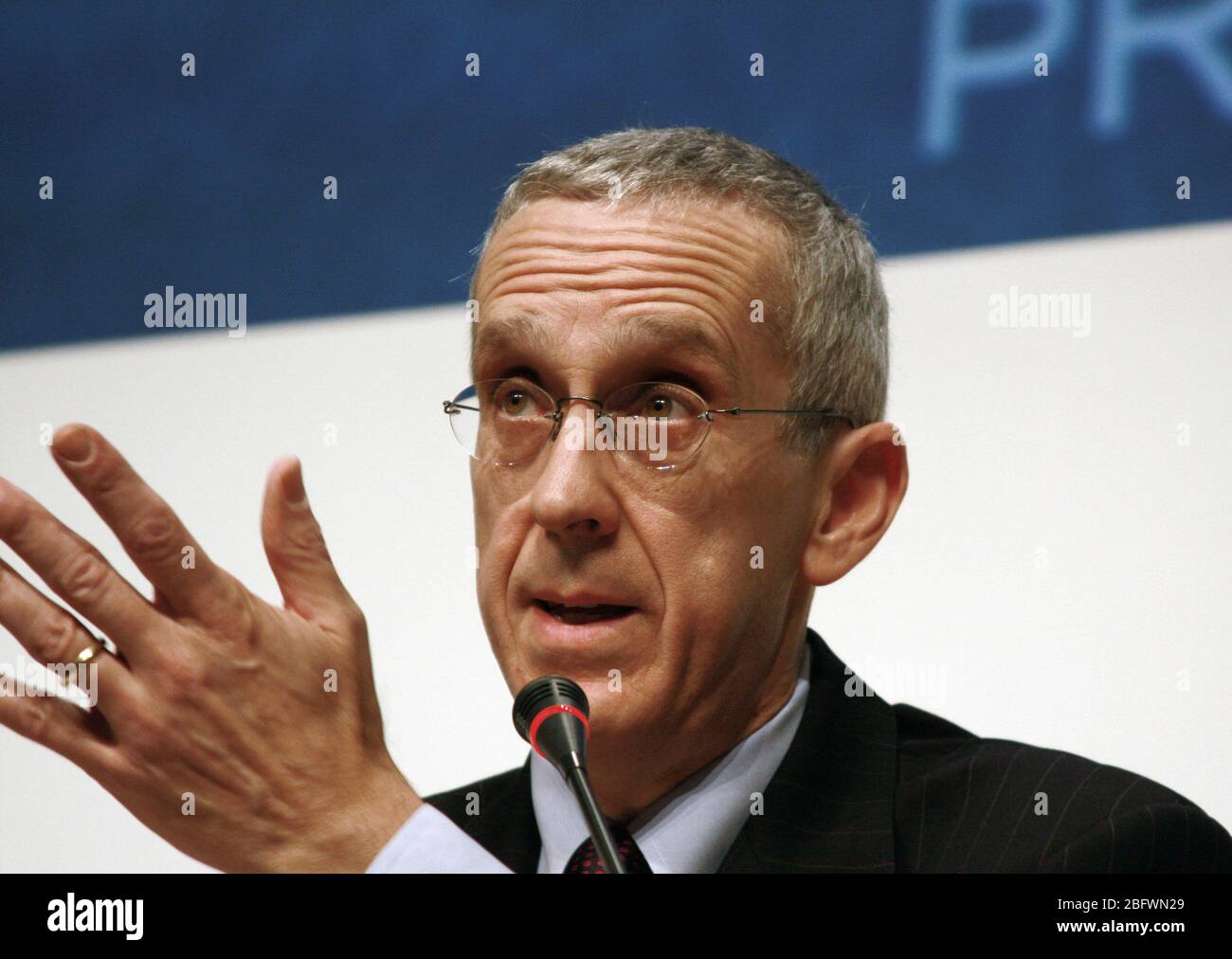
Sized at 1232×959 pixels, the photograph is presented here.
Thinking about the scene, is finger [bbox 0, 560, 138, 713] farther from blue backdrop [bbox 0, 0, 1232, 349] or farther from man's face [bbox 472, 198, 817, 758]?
blue backdrop [bbox 0, 0, 1232, 349]

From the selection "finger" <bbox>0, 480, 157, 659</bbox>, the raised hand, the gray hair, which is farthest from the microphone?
the gray hair

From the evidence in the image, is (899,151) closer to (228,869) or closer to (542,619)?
(542,619)

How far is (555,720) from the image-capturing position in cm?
142

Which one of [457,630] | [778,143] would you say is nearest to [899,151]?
[778,143]

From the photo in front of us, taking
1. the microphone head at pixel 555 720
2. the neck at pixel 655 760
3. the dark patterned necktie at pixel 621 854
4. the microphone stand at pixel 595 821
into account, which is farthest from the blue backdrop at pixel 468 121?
the microphone stand at pixel 595 821

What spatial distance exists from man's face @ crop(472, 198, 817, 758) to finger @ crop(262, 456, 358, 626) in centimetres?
40

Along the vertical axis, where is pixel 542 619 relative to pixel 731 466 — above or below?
below

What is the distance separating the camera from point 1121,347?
2492 millimetres

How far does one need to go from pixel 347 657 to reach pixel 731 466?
0.66m

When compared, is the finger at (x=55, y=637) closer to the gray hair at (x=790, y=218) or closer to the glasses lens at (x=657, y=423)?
the glasses lens at (x=657, y=423)

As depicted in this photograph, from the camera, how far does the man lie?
1838mm

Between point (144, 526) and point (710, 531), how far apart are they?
32.1 inches

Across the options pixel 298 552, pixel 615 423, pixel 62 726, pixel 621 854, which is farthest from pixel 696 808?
pixel 62 726

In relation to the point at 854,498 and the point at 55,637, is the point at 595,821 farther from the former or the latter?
the point at 854,498
